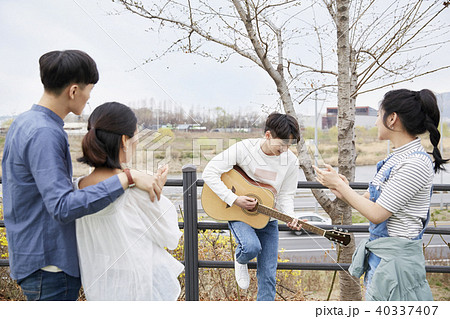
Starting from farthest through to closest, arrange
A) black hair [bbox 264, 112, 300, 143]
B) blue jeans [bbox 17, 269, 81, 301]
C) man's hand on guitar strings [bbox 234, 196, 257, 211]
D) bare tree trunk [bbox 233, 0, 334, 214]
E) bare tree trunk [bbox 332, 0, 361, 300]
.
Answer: bare tree trunk [bbox 332, 0, 361, 300] → bare tree trunk [bbox 233, 0, 334, 214] → man's hand on guitar strings [bbox 234, 196, 257, 211] → black hair [bbox 264, 112, 300, 143] → blue jeans [bbox 17, 269, 81, 301]

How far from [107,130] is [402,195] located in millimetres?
1047

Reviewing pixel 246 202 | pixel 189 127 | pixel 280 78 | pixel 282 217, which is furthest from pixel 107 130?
pixel 280 78

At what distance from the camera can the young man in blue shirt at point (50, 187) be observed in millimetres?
1066

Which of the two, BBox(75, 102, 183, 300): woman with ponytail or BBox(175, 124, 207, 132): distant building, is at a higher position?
BBox(175, 124, 207, 132): distant building

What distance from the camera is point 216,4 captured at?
2.68m

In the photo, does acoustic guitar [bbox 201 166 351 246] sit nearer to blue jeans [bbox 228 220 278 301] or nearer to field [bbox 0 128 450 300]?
blue jeans [bbox 228 220 278 301]

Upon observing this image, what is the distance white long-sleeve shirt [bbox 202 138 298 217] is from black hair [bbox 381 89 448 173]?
0.71m

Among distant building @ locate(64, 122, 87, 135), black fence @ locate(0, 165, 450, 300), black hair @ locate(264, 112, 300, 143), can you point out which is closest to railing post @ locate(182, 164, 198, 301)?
black fence @ locate(0, 165, 450, 300)

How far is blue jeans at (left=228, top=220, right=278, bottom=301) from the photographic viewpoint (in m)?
1.94
